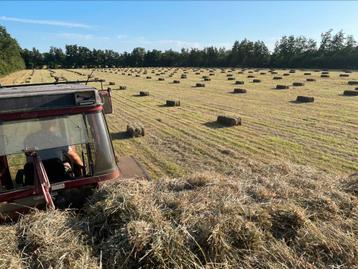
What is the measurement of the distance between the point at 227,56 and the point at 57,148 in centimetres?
8767

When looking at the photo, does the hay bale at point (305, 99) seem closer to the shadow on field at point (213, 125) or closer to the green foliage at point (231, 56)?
the shadow on field at point (213, 125)

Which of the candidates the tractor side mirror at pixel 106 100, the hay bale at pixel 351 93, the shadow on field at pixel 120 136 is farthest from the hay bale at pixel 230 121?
the hay bale at pixel 351 93

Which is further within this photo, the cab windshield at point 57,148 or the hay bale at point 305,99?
the hay bale at point 305,99

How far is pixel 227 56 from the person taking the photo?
3504 inches

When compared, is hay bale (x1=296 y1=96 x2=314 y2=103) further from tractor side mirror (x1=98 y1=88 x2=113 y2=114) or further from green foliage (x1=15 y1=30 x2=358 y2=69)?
green foliage (x1=15 y1=30 x2=358 y2=69)

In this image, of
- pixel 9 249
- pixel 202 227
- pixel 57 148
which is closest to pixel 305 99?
pixel 57 148

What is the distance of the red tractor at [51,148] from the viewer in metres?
4.43

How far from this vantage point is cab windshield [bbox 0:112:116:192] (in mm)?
4469

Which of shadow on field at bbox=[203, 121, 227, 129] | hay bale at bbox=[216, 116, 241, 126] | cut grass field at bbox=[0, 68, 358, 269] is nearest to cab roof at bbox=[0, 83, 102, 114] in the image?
cut grass field at bbox=[0, 68, 358, 269]

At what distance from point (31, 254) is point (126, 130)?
1146cm

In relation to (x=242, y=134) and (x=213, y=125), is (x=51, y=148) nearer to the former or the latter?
(x=242, y=134)

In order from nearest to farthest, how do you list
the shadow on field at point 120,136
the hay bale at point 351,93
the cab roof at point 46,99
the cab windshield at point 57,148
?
the cab roof at point 46,99
the cab windshield at point 57,148
the shadow on field at point 120,136
the hay bale at point 351,93

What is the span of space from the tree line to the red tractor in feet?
201

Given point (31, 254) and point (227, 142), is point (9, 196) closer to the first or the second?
point (31, 254)
